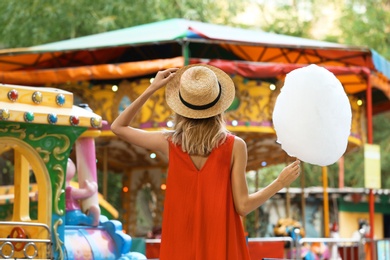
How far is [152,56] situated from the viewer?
1739 centimetres

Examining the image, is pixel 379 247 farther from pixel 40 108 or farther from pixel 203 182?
pixel 203 182

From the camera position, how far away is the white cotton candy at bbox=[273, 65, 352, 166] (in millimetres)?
5527

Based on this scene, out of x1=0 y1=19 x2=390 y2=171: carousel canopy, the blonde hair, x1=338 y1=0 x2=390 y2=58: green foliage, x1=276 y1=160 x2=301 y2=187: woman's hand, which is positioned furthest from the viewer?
x1=338 y1=0 x2=390 y2=58: green foliage

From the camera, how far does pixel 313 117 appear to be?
5.56m

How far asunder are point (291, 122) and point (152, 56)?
12.0 metres

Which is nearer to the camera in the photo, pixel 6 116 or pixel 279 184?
pixel 279 184

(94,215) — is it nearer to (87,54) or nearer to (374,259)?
(374,259)

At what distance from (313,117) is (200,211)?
0.83 metres

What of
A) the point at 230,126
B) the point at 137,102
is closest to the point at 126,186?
the point at 230,126

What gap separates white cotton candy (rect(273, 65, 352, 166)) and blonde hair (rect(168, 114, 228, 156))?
0.35 meters

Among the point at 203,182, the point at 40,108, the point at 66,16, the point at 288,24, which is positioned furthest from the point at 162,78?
the point at 288,24

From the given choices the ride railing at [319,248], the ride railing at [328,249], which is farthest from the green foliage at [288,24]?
the ride railing at [319,248]

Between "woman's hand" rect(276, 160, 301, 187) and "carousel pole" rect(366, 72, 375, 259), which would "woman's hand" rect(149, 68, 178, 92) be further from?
"carousel pole" rect(366, 72, 375, 259)

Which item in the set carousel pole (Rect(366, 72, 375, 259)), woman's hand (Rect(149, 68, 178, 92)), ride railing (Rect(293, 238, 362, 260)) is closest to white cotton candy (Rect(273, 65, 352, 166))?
woman's hand (Rect(149, 68, 178, 92))
